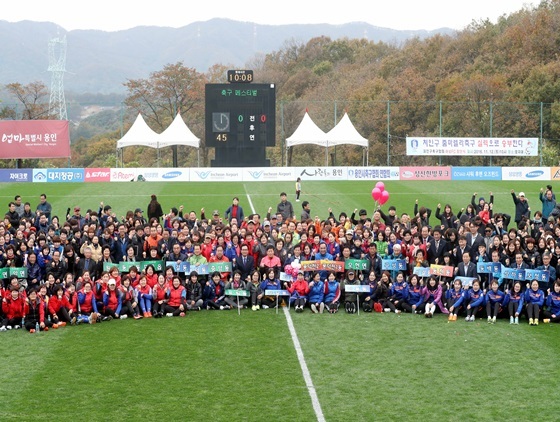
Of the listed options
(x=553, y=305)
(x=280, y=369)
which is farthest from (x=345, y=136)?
(x=280, y=369)

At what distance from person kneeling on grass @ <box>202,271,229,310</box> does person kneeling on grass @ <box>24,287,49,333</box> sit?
9.44 ft

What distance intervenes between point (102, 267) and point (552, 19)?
5259 cm

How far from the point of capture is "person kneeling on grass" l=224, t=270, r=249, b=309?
14.1 meters

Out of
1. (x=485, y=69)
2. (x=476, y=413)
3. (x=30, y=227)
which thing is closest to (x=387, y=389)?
(x=476, y=413)

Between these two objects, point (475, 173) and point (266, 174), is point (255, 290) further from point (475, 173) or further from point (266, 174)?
point (475, 173)

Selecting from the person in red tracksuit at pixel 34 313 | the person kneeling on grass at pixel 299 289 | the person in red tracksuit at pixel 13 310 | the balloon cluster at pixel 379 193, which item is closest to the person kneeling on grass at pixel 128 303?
the person in red tracksuit at pixel 34 313

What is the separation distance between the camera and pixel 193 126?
63.4m

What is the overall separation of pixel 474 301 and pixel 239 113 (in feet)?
71.2

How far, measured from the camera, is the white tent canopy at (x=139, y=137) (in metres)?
39.5

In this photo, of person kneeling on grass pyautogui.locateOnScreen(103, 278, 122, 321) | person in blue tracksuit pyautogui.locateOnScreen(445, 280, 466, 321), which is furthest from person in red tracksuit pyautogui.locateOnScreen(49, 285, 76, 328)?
person in blue tracksuit pyautogui.locateOnScreen(445, 280, 466, 321)

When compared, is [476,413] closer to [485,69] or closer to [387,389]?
[387,389]

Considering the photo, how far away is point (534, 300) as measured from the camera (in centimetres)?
1317

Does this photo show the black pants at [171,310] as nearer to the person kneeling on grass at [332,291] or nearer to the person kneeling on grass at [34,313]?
the person kneeling on grass at [34,313]

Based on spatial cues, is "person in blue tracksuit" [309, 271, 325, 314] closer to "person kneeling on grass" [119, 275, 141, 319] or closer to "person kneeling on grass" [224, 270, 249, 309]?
"person kneeling on grass" [224, 270, 249, 309]
